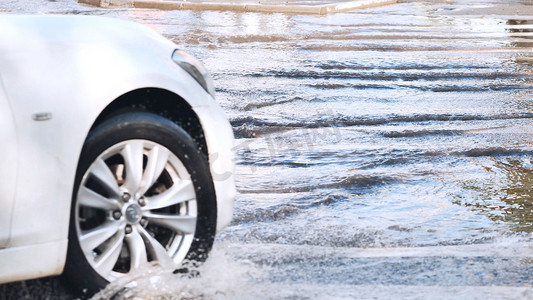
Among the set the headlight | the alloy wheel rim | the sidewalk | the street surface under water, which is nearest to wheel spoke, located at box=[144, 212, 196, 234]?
the alloy wheel rim

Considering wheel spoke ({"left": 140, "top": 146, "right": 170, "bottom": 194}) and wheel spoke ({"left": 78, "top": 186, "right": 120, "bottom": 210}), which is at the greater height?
wheel spoke ({"left": 140, "top": 146, "right": 170, "bottom": 194})

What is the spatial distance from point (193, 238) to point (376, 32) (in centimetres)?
1207

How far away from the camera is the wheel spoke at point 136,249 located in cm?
436

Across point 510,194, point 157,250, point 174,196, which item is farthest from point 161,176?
point 510,194

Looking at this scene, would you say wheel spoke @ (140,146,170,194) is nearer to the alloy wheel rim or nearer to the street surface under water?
the alloy wheel rim

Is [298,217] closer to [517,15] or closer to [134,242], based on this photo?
[134,242]

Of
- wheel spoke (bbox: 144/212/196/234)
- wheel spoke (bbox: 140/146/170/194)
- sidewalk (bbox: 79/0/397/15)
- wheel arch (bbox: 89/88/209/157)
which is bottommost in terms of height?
sidewalk (bbox: 79/0/397/15)

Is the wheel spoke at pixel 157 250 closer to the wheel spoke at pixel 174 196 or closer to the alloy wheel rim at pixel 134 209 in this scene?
the alloy wheel rim at pixel 134 209

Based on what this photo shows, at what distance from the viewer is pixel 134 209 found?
14.3 feet

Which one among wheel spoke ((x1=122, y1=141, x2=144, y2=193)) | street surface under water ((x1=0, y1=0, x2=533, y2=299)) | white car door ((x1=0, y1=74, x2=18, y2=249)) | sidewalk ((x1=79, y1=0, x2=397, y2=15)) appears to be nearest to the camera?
white car door ((x1=0, y1=74, x2=18, y2=249))

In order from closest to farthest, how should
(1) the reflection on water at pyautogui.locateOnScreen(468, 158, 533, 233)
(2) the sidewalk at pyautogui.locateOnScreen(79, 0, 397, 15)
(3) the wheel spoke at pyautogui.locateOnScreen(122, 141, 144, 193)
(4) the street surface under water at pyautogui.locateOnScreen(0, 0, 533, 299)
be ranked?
(3) the wheel spoke at pyautogui.locateOnScreen(122, 141, 144, 193) < (4) the street surface under water at pyautogui.locateOnScreen(0, 0, 533, 299) < (1) the reflection on water at pyautogui.locateOnScreen(468, 158, 533, 233) < (2) the sidewalk at pyautogui.locateOnScreen(79, 0, 397, 15)

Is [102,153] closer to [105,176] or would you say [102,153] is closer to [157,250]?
[105,176]

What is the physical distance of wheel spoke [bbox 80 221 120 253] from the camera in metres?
4.19

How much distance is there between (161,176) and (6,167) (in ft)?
2.98
